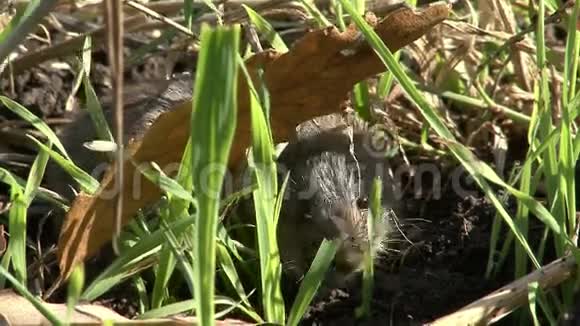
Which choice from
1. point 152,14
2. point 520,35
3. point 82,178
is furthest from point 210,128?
point 520,35

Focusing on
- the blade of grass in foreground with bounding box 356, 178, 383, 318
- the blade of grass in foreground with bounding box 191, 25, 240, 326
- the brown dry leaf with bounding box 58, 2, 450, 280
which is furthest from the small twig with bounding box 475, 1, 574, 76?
the blade of grass in foreground with bounding box 191, 25, 240, 326

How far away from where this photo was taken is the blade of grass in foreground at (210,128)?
1.45 meters

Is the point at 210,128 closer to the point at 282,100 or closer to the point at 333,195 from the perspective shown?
the point at 282,100

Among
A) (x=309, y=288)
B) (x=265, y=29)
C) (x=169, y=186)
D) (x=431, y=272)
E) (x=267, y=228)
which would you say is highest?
(x=265, y=29)

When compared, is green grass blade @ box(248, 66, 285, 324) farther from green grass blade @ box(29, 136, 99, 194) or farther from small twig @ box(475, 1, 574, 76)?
small twig @ box(475, 1, 574, 76)

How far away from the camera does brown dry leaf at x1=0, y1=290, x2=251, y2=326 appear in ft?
6.31

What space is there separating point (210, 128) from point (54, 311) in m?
0.66

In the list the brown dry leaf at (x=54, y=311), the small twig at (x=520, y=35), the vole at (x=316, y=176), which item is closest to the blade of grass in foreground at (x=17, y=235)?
the brown dry leaf at (x=54, y=311)

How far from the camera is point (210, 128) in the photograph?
1487 mm

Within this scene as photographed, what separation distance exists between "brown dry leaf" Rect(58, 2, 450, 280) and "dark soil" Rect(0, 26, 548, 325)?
202 millimetres

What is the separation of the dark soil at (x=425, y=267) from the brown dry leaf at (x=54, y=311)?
24 cm

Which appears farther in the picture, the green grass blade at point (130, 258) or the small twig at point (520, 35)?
the small twig at point (520, 35)

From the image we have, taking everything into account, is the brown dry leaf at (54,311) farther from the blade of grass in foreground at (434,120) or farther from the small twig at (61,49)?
the small twig at (61,49)

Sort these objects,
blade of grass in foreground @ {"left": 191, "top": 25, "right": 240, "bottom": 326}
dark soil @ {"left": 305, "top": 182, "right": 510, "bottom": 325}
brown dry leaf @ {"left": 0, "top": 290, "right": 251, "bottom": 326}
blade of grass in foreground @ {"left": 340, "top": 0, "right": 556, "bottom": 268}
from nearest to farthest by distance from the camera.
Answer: blade of grass in foreground @ {"left": 191, "top": 25, "right": 240, "bottom": 326}
brown dry leaf @ {"left": 0, "top": 290, "right": 251, "bottom": 326}
blade of grass in foreground @ {"left": 340, "top": 0, "right": 556, "bottom": 268}
dark soil @ {"left": 305, "top": 182, "right": 510, "bottom": 325}
